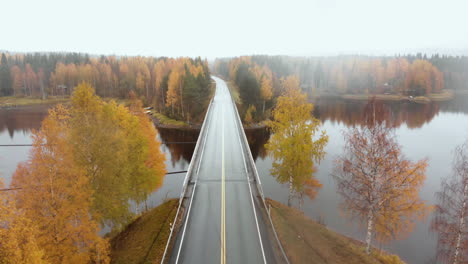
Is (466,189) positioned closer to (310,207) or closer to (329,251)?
(329,251)

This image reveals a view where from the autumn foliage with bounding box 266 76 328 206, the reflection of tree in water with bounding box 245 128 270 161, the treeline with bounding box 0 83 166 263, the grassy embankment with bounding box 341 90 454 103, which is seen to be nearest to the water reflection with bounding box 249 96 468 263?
the reflection of tree in water with bounding box 245 128 270 161

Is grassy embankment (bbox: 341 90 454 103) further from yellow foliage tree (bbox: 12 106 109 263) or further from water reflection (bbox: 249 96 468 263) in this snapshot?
yellow foliage tree (bbox: 12 106 109 263)

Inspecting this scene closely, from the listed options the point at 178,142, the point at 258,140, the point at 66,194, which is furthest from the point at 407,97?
the point at 66,194

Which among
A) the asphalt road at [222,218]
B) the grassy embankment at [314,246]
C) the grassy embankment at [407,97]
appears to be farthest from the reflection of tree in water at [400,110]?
the grassy embankment at [314,246]

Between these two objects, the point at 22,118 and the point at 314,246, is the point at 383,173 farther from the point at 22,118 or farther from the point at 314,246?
the point at 22,118

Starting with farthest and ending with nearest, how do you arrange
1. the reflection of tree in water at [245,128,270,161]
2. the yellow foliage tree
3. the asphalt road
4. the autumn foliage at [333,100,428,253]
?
1. the reflection of tree in water at [245,128,270,161]
2. the autumn foliage at [333,100,428,253]
3. the asphalt road
4. the yellow foliage tree

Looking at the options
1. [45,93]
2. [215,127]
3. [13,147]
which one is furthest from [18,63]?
[215,127]

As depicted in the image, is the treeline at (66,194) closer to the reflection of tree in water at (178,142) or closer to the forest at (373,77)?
the reflection of tree in water at (178,142)
